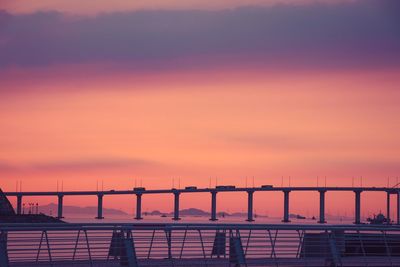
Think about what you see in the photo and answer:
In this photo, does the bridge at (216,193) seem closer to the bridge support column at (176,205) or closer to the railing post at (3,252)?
the bridge support column at (176,205)

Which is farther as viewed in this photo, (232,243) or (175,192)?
(175,192)

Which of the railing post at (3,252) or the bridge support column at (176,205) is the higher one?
the bridge support column at (176,205)

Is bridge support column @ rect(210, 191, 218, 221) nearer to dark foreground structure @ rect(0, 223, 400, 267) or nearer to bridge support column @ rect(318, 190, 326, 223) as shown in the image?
bridge support column @ rect(318, 190, 326, 223)

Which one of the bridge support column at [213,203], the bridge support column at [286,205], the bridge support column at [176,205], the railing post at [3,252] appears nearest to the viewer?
the railing post at [3,252]

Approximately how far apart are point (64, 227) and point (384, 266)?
7.15m

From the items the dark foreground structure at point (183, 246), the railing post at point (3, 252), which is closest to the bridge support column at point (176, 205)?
the dark foreground structure at point (183, 246)

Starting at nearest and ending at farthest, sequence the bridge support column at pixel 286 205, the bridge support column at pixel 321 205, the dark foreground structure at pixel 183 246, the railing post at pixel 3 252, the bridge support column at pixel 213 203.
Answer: the railing post at pixel 3 252 → the dark foreground structure at pixel 183 246 → the bridge support column at pixel 321 205 → the bridge support column at pixel 213 203 → the bridge support column at pixel 286 205

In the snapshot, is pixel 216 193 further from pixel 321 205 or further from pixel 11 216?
pixel 11 216

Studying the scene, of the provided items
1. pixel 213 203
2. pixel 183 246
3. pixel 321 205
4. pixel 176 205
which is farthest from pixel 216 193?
pixel 183 246

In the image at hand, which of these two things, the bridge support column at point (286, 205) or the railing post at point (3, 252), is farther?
the bridge support column at point (286, 205)

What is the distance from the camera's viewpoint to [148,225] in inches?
812

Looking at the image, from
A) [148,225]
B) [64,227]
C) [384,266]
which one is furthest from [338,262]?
[64,227]

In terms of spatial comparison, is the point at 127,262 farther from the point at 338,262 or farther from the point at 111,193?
the point at 111,193

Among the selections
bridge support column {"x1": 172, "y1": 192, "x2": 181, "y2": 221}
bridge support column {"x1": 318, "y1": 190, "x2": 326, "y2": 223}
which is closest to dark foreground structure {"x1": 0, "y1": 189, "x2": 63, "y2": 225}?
bridge support column {"x1": 172, "y1": 192, "x2": 181, "y2": 221}
